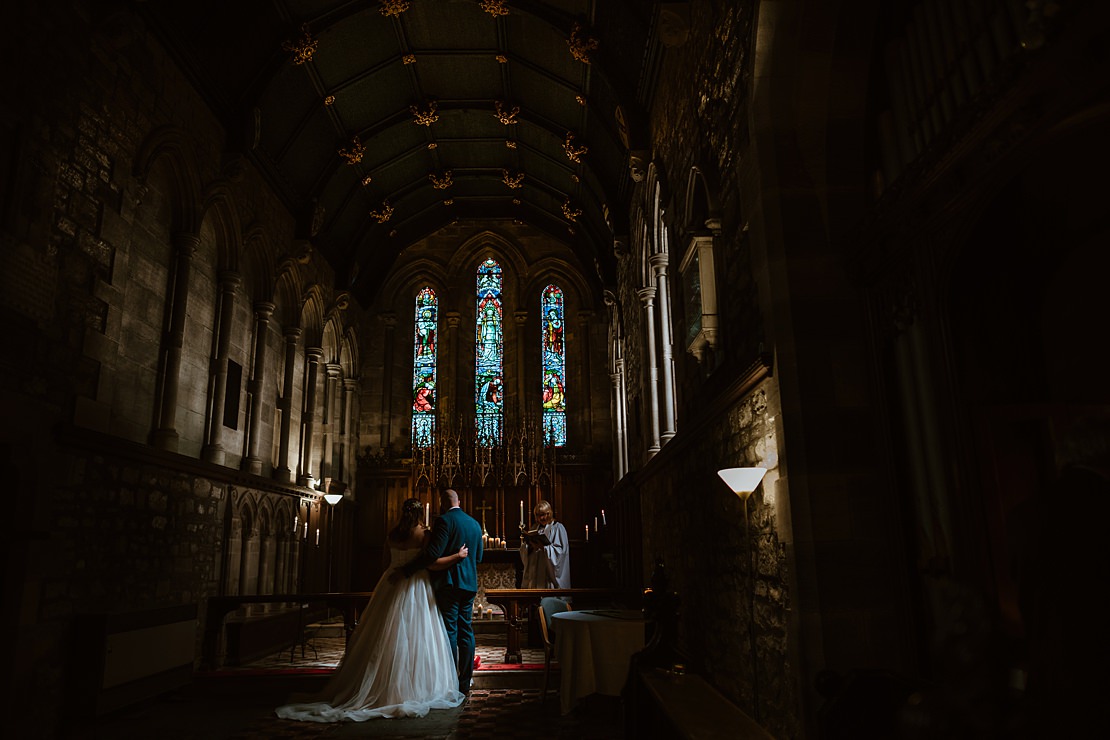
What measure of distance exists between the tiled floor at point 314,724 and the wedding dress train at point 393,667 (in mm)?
140

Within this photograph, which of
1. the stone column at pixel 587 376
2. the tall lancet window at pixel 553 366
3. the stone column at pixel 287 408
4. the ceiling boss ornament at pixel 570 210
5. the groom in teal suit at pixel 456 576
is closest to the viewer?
the groom in teal suit at pixel 456 576

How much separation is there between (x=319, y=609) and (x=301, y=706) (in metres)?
7.14

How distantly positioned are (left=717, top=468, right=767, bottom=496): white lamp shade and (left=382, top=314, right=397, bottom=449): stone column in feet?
38.4

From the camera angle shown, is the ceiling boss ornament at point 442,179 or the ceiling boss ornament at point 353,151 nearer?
the ceiling boss ornament at point 353,151

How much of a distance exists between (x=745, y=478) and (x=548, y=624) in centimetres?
375

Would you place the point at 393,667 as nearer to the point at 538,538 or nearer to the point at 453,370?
the point at 538,538

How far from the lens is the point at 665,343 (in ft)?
28.3

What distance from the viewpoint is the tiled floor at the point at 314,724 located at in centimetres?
529

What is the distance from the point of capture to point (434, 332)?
16.0 meters

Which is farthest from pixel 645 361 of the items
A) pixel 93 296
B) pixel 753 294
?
pixel 93 296

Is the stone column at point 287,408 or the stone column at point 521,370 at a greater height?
the stone column at point 521,370

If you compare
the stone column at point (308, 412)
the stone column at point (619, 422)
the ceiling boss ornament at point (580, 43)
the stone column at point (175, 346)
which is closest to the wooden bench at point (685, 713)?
the stone column at point (175, 346)

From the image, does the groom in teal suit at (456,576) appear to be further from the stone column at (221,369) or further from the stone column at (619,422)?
the stone column at (619,422)

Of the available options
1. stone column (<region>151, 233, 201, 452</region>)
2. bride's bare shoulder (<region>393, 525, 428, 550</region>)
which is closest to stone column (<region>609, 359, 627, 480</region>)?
bride's bare shoulder (<region>393, 525, 428, 550</region>)
